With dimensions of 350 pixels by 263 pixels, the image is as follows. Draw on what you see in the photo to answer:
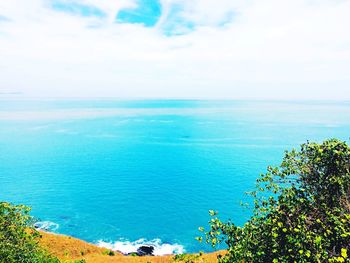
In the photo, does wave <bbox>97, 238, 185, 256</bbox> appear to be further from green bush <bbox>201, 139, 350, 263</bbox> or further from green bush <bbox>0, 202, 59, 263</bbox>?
green bush <bbox>201, 139, 350, 263</bbox>

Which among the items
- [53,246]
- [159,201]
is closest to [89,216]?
[159,201]

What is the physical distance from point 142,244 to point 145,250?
406 centimetres

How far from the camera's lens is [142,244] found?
6625 cm

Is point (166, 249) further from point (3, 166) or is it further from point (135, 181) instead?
point (3, 166)

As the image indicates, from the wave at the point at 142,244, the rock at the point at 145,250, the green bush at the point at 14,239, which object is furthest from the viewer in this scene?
the wave at the point at 142,244

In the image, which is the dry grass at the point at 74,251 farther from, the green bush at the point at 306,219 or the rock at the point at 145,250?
the green bush at the point at 306,219

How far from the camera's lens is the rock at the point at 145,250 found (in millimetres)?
60966

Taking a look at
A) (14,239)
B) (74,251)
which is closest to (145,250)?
(74,251)

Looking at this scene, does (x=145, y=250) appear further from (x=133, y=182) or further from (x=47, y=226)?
(x=133, y=182)

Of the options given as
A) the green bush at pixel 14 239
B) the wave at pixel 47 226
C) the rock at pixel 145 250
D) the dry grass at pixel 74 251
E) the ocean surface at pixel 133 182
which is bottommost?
the green bush at pixel 14 239

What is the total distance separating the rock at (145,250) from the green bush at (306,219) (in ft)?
159

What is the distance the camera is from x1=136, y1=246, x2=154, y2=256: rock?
6097 cm

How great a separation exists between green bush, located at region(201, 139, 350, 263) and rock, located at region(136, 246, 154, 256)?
48555mm

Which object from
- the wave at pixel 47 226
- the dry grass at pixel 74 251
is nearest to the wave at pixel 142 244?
the wave at pixel 47 226
